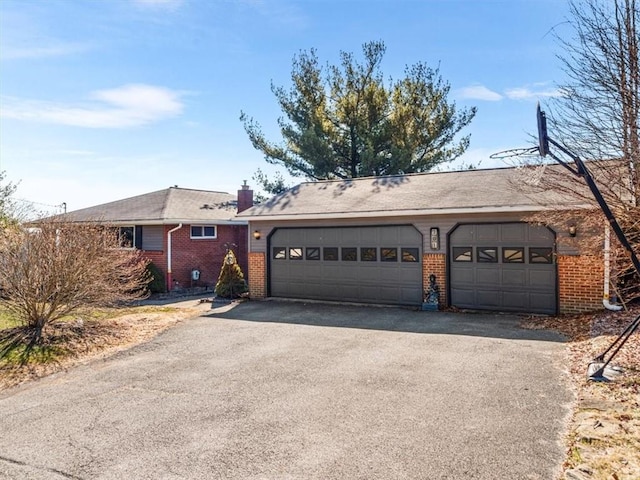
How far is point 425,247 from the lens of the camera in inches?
447

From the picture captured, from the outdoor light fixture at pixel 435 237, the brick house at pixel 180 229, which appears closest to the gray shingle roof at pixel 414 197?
the outdoor light fixture at pixel 435 237

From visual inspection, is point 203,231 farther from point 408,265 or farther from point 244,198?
point 408,265

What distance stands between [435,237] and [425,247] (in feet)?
1.26

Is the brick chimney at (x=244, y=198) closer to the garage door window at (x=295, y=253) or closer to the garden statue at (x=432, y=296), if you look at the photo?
the garage door window at (x=295, y=253)

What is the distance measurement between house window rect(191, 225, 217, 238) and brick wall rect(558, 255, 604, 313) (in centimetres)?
1294

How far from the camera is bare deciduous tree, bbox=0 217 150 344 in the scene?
326 inches

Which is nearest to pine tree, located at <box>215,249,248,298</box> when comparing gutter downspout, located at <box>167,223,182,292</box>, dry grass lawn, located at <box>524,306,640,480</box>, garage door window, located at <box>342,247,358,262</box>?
gutter downspout, located at <box>167,223,182,292</box>

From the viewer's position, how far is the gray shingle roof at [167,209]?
16272 mm

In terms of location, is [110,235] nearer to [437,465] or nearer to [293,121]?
[437,465]

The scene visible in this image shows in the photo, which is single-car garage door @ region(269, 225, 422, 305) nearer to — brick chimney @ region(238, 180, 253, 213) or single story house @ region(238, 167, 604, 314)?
single story house @ region(238, 167, 604, 314)

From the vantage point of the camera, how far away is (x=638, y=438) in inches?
152

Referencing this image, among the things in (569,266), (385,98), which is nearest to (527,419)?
(569,266)

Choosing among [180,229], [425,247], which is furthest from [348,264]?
[180,229]

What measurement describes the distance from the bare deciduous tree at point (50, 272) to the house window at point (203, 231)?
7.71 m
